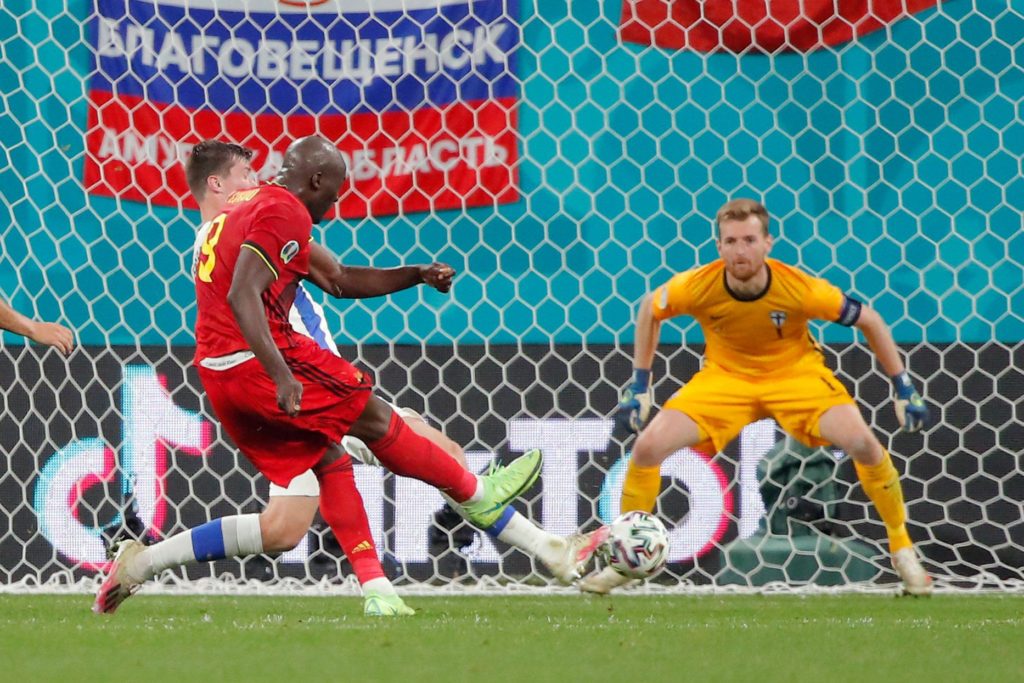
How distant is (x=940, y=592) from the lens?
511 centimetres

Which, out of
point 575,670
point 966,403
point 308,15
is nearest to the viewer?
point 575,670

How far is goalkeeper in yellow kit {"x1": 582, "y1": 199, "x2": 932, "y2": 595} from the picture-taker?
15.7 ft

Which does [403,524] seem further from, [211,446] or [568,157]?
[568,157]

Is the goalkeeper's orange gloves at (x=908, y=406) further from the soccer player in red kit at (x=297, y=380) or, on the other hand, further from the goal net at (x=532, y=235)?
the soccer player in red kit at (x=297, y=380)

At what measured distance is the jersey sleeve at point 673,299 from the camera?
16.0ft

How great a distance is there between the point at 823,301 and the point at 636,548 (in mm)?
1148

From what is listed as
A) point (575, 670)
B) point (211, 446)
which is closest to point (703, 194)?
point (211, 446)

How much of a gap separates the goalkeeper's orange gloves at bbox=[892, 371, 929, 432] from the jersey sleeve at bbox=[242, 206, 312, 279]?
1900 millimetres

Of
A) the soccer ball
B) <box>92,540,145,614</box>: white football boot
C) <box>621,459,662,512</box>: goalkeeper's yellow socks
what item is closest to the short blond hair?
<box>621,459,662,512</box>: goalkeeper's yellow socks

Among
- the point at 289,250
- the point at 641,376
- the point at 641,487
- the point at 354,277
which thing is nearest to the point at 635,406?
the point at 641,376

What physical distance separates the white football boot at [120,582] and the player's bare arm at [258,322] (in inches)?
31.9

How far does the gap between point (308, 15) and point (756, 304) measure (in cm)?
199

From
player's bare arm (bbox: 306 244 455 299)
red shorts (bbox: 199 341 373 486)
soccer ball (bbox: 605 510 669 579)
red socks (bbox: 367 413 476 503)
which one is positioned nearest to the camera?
red shorts (bbox: 199 341 373 486)

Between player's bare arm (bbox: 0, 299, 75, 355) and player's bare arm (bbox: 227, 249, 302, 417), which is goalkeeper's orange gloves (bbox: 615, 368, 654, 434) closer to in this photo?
player's bare arm (bbox: 227, 249, 302, 417)
